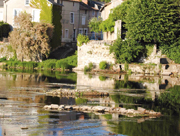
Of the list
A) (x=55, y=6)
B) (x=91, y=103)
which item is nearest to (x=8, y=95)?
(x=91, y=103)

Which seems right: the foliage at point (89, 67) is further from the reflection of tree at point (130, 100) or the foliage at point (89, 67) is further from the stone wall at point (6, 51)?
the reflection of tree at point (130, 100)

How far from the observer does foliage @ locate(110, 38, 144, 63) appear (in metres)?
41.2

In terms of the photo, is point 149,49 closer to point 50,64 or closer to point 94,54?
point 94,54

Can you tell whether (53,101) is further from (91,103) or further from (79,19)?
(79,19)

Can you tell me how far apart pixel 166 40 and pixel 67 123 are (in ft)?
94.2

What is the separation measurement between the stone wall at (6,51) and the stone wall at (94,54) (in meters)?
11.7

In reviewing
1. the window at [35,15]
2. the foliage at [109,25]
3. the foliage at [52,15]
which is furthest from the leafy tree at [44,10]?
the foliage at [109,25]

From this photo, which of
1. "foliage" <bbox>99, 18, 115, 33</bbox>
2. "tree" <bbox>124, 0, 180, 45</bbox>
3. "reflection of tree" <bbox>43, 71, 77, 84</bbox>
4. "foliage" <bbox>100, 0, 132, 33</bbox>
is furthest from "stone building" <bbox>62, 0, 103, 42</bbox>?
"reflection of tree" <bbox>43, 71, 77, 84</bbox>

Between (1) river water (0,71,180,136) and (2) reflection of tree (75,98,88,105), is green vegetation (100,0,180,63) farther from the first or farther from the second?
(2) reflection of tree (75,98,88,105)

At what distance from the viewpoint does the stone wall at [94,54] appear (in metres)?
43.2

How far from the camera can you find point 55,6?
52.4 metres

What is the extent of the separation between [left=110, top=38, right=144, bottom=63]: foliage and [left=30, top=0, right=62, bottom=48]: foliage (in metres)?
13.0

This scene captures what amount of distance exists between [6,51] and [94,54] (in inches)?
572

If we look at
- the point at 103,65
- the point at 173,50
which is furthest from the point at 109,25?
the point at 173,50
